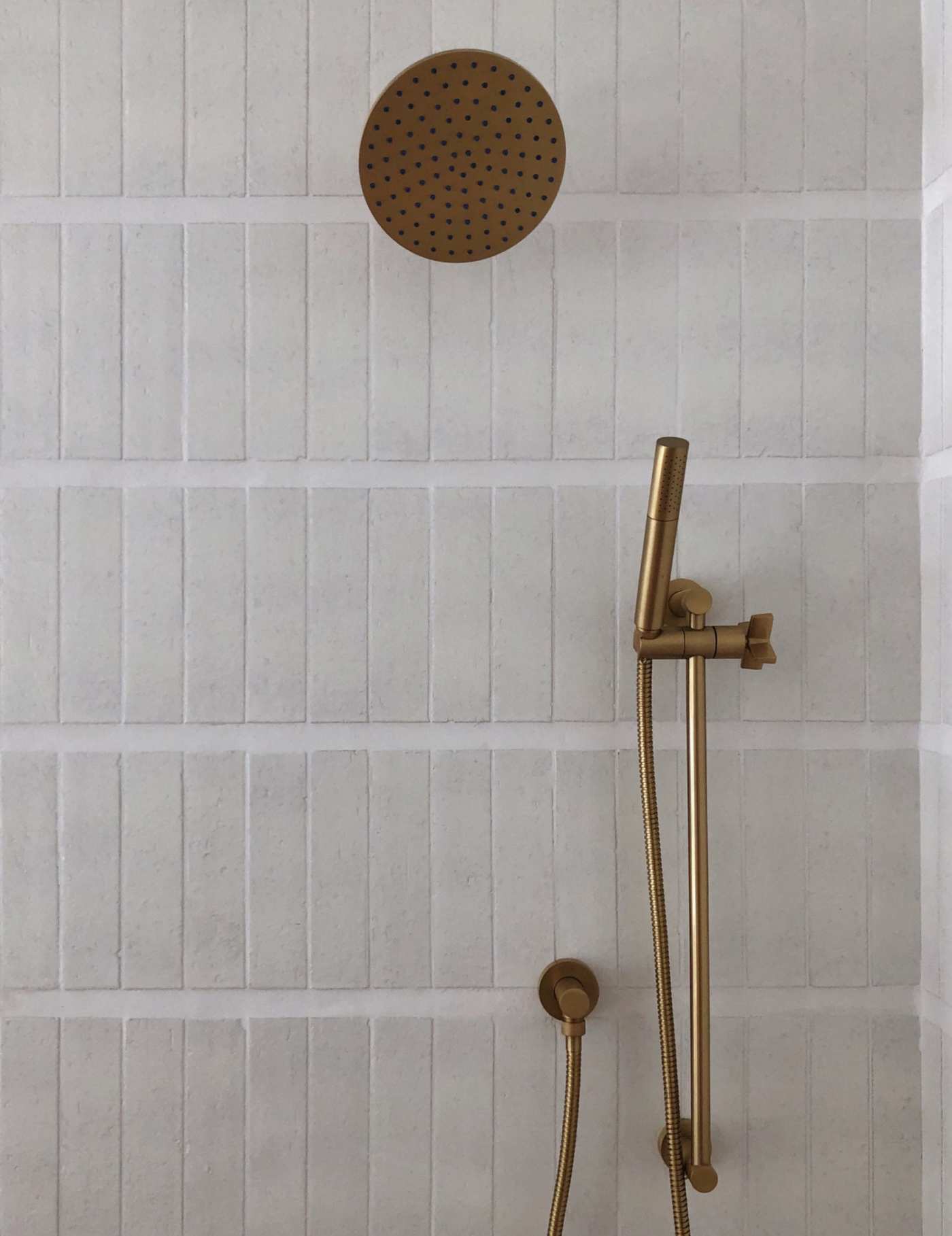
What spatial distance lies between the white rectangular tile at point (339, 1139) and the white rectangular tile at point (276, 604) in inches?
12.4

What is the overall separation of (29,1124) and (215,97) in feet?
3.07

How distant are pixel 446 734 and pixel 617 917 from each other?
0.23m

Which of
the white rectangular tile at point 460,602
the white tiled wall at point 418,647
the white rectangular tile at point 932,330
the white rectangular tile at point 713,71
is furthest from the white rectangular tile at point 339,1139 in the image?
the white rectangular tile at point 713,71

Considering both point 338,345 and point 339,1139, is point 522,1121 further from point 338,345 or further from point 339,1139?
point 338,345

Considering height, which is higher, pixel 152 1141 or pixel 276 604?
pixel 276 604

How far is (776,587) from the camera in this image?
2.87 feet

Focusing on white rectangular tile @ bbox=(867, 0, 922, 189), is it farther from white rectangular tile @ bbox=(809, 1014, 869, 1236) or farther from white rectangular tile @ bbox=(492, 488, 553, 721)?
white rectangular tile @ bbox=(809, 1014, 869, 1236)

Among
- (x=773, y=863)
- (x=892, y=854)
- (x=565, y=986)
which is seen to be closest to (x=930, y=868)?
(x=892, y=854)

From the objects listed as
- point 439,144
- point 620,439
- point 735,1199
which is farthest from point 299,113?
point 735,1199

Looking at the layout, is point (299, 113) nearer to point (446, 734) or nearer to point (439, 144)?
point (439, 144)

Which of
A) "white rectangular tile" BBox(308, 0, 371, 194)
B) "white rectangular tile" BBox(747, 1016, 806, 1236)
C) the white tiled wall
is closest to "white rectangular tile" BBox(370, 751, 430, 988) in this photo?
the white tiled wall

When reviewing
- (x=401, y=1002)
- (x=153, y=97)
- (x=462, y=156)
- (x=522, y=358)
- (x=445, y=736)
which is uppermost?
(x=153, y=97)

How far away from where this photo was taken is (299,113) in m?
0.86

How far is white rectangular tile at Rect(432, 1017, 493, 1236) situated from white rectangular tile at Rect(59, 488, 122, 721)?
1.46 ft
